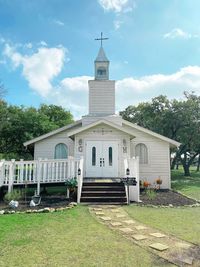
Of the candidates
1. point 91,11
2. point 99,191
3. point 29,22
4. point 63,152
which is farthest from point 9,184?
point 91,11

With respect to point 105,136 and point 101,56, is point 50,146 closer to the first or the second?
point 105,136

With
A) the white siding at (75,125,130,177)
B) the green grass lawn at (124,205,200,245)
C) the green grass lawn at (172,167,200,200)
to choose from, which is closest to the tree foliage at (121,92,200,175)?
the green grass lawn at (172,167,200,200)

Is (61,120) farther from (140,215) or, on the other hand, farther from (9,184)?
(140,215)

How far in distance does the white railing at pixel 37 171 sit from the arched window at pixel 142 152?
591 cm

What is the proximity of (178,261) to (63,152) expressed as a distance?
1304cm

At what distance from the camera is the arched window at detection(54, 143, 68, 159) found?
54.1ft

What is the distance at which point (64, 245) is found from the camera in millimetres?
4867

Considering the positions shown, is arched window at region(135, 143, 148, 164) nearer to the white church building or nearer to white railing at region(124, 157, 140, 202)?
the white church building

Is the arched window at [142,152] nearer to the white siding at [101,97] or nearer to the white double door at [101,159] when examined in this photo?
the white double door at [101,159]

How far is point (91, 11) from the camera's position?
1022 cm

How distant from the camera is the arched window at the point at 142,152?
650 inches

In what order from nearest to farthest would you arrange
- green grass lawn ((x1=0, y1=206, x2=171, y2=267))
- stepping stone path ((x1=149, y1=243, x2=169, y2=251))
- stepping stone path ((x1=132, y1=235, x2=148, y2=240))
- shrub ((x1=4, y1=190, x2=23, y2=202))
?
green grass lawn ((x1=0, y1=206, x2=171, y2=267))
stepping stone path ((x1=149, y1=243, x2=169, y2=251))
stepping stone path ((x1=132, y1=235, x2=148, y2=240))
shrub ((x1=4, y1=190, x2=23, y2=202))

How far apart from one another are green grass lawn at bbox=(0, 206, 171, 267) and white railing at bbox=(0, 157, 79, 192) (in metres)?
4.22

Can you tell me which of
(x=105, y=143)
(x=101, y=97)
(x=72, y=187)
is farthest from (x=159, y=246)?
(x=101, y=97)
